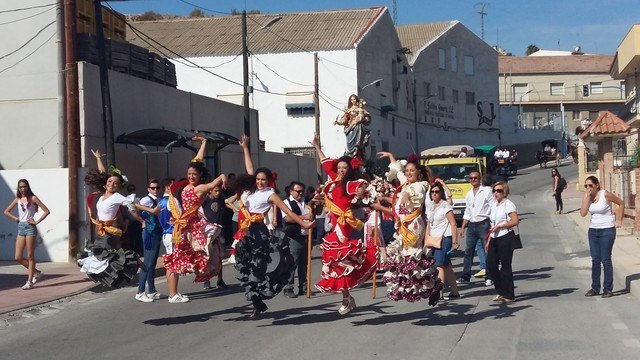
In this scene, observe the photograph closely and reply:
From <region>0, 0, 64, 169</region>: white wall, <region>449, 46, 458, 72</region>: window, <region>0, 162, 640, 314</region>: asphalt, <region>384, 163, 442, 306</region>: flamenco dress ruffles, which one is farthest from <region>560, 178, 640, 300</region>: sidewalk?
<region>449, 46, 458, 72</region>: window

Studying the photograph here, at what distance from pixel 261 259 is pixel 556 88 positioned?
3078 inches

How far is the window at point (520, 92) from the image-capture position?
8456 centimetres

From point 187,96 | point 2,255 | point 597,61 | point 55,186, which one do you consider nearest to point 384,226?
point 55,186

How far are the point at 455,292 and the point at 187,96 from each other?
54.2 ft

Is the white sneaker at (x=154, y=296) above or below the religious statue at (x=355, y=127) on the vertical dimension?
below

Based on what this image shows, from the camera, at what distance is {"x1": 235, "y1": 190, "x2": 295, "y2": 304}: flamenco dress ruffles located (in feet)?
33.8

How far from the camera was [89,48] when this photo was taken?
73.7 ft

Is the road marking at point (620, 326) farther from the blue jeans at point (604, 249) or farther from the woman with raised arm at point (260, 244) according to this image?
the woman with raised arm at point (260, 244)

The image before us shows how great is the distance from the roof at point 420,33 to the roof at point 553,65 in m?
20.5

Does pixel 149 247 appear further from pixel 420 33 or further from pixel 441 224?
pixel 420 33

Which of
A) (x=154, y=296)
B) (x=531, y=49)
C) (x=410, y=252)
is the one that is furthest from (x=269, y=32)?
(x=531, y=49)

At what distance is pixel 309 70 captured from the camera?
47.8m

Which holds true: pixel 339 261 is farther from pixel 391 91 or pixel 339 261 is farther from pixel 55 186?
pixel 391 91

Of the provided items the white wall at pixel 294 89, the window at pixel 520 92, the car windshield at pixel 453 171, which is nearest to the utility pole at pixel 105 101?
the car windshield at pixel 453 171
